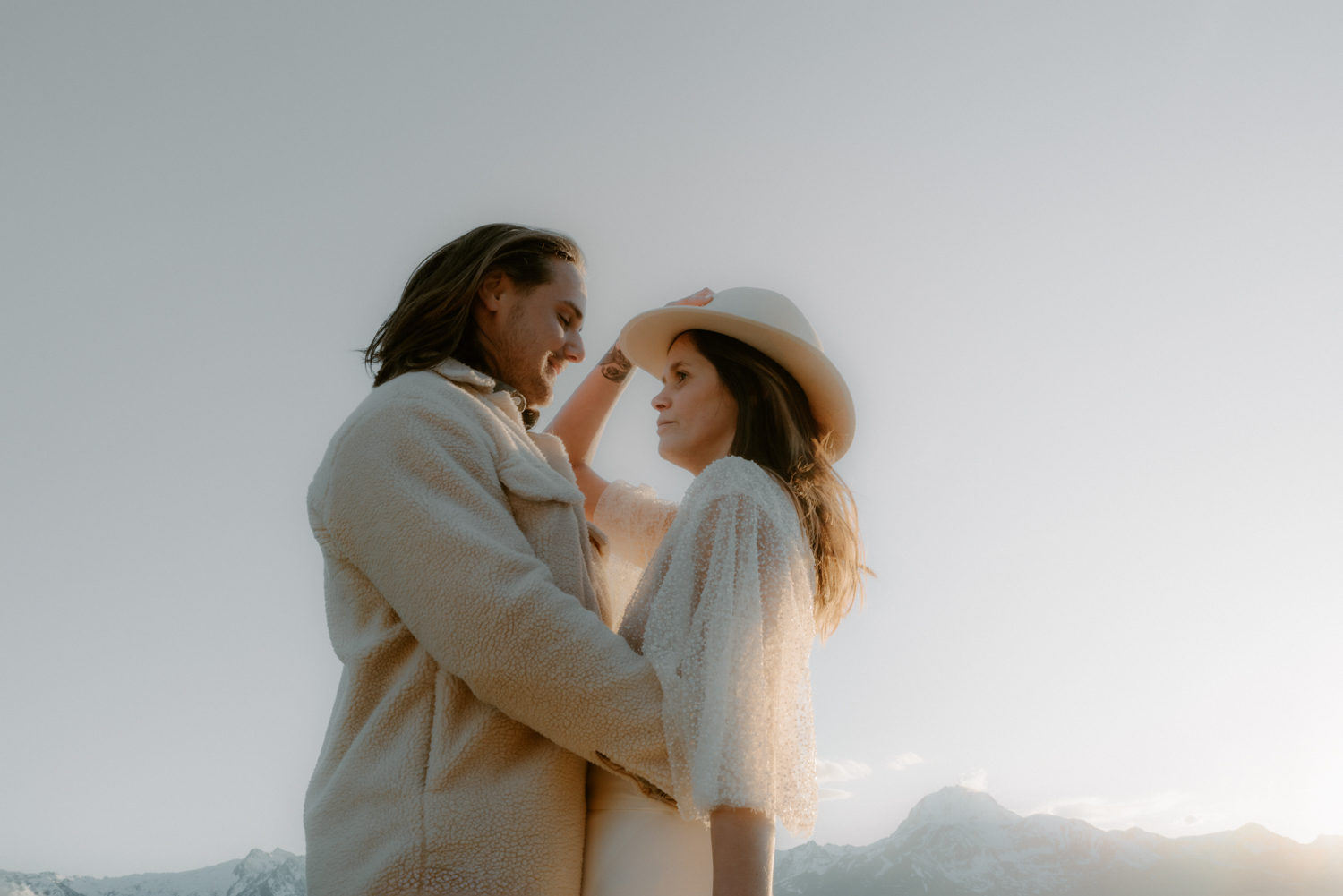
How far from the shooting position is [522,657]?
1.98m

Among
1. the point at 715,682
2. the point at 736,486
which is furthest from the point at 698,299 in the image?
the point at 715,682

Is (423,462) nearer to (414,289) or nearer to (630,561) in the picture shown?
(414,289)

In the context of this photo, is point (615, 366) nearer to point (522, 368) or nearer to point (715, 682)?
point (522, 368)

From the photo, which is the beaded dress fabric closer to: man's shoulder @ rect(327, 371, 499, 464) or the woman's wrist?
man's shoulder @ rect(327, 371, 499, 464)

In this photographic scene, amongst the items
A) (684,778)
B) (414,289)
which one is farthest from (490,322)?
(684,778)

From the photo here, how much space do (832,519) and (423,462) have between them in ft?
4.47

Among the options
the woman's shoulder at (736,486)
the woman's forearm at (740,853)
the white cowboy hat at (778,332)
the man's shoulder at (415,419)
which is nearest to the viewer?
the woman's forearm at (740,853)

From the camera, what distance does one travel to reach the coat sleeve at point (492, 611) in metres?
1.99

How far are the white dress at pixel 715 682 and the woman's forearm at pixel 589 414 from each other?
4.29 ft

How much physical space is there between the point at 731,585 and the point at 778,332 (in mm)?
1092

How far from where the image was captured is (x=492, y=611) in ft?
6.56

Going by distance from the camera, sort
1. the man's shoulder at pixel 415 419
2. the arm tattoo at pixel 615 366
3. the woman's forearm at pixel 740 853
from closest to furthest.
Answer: the woman's forearm at pixel 740 853 → the man's shoulder at pixel 415 419 → the arm tattoo at pixel 615 366

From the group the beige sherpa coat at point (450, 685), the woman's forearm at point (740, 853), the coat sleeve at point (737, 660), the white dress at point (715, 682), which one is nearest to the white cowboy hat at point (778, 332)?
the white dress at point (715, 682)

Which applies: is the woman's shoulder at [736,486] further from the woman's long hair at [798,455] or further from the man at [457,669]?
the man at [457,669]
